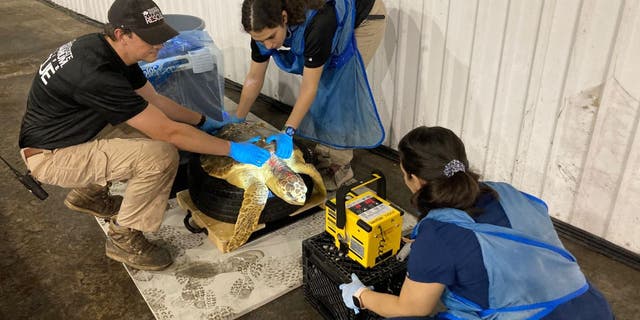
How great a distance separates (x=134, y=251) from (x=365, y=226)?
1197mm

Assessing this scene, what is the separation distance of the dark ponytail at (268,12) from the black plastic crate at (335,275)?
3.16 ft

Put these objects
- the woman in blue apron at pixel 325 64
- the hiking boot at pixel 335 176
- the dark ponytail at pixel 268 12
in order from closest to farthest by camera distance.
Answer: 1. the dark ponytail at pixel 268 12
2. the woman in blue apron at pixel 325 64
3. the hiking boot at pixel 335 176

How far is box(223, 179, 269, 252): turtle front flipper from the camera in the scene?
242cm

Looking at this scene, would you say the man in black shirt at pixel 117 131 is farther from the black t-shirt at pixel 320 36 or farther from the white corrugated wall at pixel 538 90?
the white corrugated wall at pixel 538 90

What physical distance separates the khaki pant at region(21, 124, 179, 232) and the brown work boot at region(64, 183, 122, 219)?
0.96 feet

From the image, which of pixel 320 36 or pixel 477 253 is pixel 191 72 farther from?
pixel 477 253

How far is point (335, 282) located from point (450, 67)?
5.10 feet

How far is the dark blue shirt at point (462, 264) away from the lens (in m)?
1.41

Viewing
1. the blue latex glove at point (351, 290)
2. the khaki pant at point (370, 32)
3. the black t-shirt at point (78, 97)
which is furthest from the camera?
the khaki pant at point (370, 32)

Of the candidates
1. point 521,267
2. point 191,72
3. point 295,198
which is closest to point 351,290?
point 521,267

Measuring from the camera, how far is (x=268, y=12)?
2203 mm

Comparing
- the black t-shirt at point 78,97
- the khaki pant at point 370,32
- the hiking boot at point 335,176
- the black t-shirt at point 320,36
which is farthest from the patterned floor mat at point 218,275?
the khaki pant at point 370,32

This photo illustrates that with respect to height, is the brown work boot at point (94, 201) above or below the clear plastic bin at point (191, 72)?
below

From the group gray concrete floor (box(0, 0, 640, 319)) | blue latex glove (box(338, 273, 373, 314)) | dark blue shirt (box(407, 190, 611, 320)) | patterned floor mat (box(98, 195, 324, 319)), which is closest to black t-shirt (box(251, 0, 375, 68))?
patterned floor mat (box(98, 195, 324, 319))
